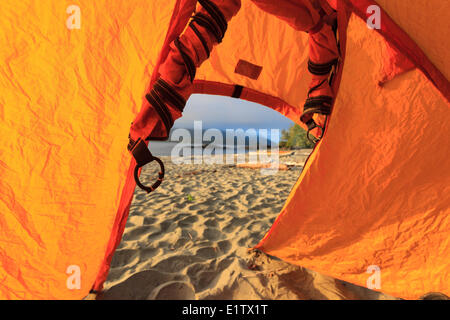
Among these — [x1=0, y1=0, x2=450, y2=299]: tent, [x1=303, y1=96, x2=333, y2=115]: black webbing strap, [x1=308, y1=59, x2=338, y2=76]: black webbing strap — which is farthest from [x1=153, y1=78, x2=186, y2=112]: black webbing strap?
[x1=308, y1=59, x2=338, y2=76]: black webbing strap

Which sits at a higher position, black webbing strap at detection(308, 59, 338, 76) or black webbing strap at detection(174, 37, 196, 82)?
black webbing strap at detection(308, 59, 338, 76)

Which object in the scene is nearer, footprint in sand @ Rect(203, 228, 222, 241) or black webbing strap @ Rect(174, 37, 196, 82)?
black webbing strap @ Rect(174, 37, 196, 82)

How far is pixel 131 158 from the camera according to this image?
2.92ft

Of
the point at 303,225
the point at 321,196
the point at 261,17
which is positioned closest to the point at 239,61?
the point at 261,17

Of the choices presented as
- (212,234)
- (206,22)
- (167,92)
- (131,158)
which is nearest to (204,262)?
(212,234)

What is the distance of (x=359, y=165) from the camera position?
1.25 m

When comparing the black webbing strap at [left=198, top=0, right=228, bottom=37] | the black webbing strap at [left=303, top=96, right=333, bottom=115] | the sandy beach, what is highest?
the black webbing strap at [left=198, top=0, right=228, bottom=37]

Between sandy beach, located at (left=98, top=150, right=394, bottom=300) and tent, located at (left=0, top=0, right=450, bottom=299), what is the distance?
17 centimetres

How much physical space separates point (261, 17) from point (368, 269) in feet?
7.57

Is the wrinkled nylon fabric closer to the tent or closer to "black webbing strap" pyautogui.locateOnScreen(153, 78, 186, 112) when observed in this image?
the tent

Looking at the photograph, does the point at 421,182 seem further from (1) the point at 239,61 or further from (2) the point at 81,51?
(2) the point at 81,51

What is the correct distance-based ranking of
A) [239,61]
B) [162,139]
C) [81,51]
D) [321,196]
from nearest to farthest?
[162,139], [81,51], [321,196], [239,61]

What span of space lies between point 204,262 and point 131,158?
1122 millimetres

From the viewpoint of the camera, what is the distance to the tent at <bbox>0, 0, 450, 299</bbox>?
0.79 meters
